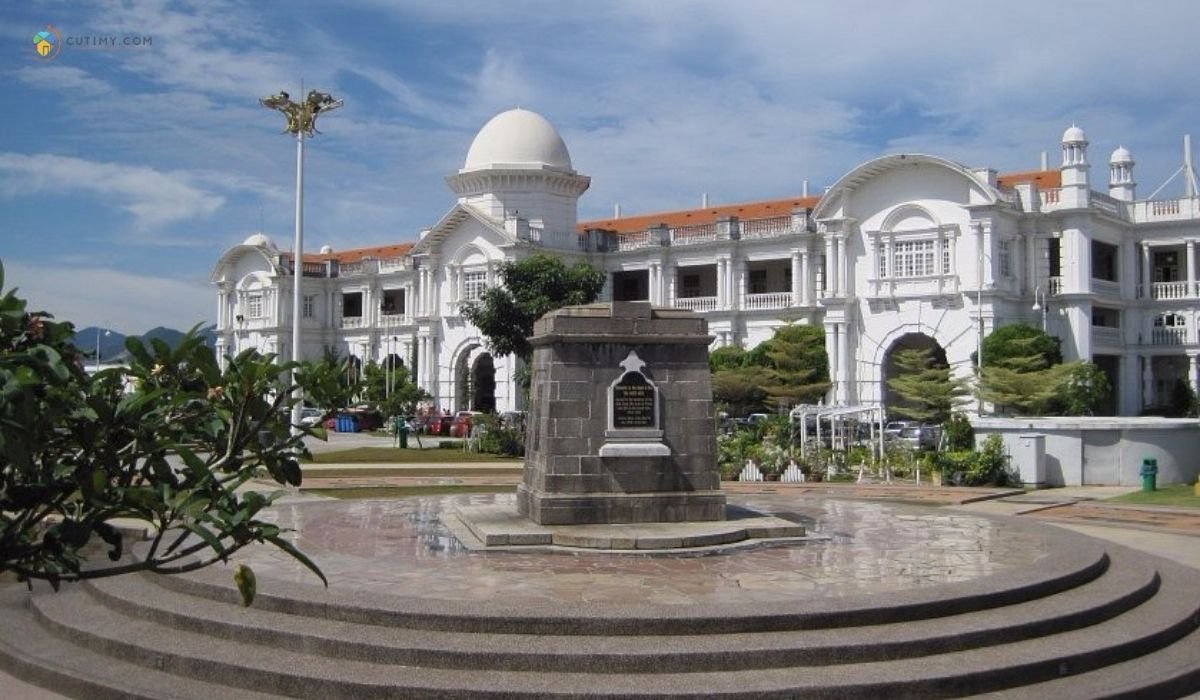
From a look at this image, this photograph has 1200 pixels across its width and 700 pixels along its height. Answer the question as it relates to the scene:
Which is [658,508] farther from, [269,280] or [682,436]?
[269,280]

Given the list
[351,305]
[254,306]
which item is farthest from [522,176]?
[254,306]

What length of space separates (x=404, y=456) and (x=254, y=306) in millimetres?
39600

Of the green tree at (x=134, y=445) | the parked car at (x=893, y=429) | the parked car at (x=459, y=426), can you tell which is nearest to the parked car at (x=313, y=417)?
the green tree at (x=134, y=445)

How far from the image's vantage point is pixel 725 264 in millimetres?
52125

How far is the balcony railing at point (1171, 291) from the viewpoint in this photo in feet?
148

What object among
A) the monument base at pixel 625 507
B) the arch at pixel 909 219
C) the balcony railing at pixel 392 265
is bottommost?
the monument base at pixel 625 507

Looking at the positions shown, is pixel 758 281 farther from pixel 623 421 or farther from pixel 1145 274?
pixel 623 421

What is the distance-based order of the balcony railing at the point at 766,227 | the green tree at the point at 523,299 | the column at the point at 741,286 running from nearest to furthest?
the green tree at the point at 523,299
the balcony railing at the point at 766,227
the column at the point at 741,286

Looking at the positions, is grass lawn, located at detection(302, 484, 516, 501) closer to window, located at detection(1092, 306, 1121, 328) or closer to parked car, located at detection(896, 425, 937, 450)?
parked car, located at detection(896, 425, 937, 450)

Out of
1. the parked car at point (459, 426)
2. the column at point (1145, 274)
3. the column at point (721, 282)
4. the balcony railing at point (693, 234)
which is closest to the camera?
the parked car at point (459, 426)

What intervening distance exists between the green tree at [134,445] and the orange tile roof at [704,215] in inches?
1917

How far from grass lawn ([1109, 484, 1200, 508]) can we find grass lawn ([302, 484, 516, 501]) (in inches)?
463

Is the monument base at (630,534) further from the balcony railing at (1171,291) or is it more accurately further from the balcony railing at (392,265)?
the balcony railing at (392,265)

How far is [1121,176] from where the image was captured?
1882 inches
